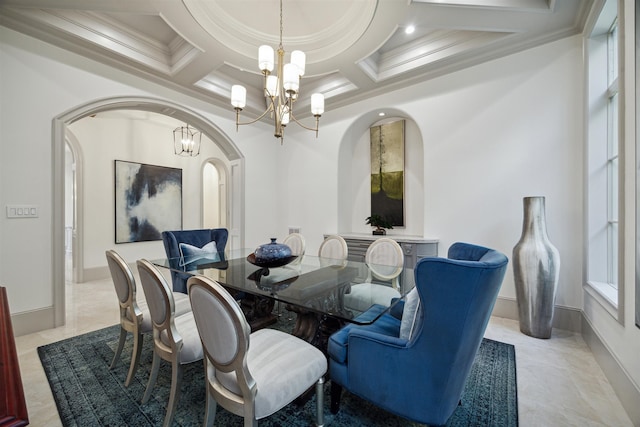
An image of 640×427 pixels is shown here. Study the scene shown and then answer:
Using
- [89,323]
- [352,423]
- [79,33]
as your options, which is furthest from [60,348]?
[79,33]

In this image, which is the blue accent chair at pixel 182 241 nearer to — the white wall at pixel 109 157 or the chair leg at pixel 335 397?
the chair leg at pixel 335 397

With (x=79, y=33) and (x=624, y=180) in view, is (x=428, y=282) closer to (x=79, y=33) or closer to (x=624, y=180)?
(x=624, y=180)

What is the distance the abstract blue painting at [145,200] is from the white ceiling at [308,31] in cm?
241

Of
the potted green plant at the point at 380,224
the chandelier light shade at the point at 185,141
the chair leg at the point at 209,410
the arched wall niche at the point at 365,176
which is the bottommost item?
the chair leg at the point at 209,410

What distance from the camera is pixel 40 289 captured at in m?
2.71

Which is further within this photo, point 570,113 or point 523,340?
point 570,113

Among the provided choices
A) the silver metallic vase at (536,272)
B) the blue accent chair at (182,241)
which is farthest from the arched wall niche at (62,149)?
the silver metallic vase at (536,272)

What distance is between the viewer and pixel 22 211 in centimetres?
262

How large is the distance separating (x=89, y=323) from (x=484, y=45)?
528 centimetres

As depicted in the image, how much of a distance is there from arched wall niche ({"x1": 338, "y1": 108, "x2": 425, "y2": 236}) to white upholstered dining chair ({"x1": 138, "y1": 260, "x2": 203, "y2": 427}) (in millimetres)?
3093

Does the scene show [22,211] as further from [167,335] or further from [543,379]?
[543,379]

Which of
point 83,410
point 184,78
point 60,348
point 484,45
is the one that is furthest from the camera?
point 184,78

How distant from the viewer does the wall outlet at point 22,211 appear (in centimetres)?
255

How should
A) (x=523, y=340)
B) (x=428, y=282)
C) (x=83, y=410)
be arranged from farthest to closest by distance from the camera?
1. (x=523, y=340)
2. (x=83, y=410)
3. (x=428, y=282)
